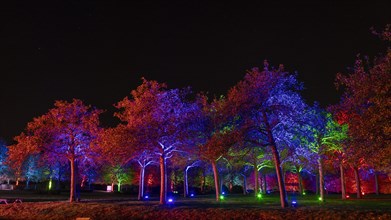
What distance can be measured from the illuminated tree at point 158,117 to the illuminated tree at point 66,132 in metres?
6.62

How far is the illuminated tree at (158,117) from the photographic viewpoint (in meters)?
37.4

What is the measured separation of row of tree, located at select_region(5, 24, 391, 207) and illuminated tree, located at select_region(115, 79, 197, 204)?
0.09 metres

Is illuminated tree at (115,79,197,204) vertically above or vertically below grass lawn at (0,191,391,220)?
above

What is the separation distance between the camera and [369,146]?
2464 cm

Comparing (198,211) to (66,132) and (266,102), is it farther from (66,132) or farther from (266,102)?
(66,132)

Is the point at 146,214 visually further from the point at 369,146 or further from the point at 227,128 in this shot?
the point at 369,146

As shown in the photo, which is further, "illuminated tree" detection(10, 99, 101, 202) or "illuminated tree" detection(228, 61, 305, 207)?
"illuminated tree" detection(10, 99, 101, 202)

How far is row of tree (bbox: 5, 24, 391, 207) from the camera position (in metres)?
24.3

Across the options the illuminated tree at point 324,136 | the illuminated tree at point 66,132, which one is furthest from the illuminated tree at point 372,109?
the illuminated tree at point 66,132

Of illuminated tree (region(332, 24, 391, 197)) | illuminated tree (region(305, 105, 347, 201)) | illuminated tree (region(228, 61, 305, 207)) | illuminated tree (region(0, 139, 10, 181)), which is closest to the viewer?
illuminated tree (region(332, 24, 391, 197))

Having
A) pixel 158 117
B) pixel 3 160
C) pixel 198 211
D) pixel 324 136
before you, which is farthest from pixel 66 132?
pixel 3 160

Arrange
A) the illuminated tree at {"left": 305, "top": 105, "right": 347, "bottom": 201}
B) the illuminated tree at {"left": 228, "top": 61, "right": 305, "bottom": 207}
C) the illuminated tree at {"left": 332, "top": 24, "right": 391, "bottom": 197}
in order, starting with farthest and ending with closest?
1. the illuminated tree at {"left": 305, "top": 105, "right": 347, "bottom": 201}
2. the illuminated tree at {"left": 228, "top": 61, "right": 305, "bottom": 207}
3. the illuminated tree at {"left": 332, "top": 24, "right": 391, "bottom": 197}

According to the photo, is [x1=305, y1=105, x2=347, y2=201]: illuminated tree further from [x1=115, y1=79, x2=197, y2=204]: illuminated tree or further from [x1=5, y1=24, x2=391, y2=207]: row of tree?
[x1=115, y1=79, x2=197, y2=204]: illuminated tree

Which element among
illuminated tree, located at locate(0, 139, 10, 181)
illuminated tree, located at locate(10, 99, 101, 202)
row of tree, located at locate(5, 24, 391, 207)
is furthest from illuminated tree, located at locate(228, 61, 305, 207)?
illuminated tree, located at locate(0, 139, 10, 181)
